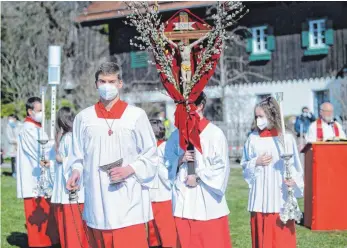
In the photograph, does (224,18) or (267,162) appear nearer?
(224,18)

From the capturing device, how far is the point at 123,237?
20.7 ft

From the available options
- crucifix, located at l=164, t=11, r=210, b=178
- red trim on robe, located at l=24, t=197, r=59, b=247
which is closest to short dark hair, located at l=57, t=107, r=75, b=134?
red trim on robe, located at l=24, t=197, r=59, b=247

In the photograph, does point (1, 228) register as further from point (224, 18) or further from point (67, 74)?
point (67, 74)

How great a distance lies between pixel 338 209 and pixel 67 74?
1133 inches

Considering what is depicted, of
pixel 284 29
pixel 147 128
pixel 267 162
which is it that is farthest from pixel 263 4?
pixel 147 128

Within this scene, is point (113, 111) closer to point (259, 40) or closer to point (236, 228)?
point (236, 228)

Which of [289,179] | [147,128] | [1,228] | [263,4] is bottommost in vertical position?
[1,228]

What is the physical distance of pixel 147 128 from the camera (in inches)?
254

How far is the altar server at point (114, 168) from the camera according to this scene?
627 centimetres

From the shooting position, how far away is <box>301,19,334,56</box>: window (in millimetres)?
33219

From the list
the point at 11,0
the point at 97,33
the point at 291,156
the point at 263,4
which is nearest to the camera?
the point at 291,156

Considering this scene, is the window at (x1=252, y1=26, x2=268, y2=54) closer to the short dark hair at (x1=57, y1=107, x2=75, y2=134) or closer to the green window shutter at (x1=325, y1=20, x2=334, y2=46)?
the green window shutter at (x1=325, y1=20, x2=334, y2=46)

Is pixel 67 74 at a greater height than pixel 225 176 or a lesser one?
greater

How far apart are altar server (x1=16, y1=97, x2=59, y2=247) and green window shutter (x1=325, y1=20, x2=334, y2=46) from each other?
77.8 ft
